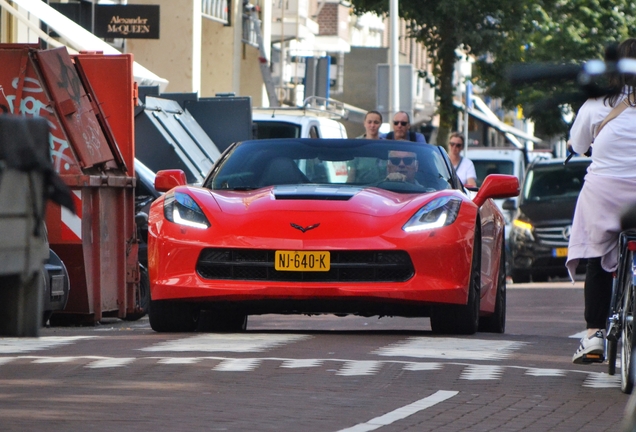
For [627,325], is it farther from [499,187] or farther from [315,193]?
[499,187]

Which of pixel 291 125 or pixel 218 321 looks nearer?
pixel 218 321

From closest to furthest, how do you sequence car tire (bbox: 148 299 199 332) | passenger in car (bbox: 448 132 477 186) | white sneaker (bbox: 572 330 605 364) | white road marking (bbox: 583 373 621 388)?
white road marking (bbox: 583 373 621 388) < white sneaker (bbox: 572 330 605 364) < car tire (bbox: 148 299 199 332) < passenger in car (bbox: 448 132 477 186)

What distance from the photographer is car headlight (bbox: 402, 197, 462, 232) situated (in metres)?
10.8

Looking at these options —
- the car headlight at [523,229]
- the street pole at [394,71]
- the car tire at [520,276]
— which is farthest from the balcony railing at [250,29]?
the car headlight at [523,229]

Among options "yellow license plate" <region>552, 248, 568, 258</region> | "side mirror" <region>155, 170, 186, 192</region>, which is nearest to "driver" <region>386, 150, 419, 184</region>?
"side mirror" <region>155, 170, 186, 192</region>

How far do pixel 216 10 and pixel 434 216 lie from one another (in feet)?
85.9

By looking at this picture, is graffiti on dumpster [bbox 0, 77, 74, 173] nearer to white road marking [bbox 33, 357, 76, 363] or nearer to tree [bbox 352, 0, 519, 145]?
white road marking [bbox 33, 357, 76, 363]

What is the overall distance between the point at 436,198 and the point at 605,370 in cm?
207

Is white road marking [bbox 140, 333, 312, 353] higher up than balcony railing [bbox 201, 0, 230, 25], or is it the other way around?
balcony railing [bbox 201, 0, 230, 25]

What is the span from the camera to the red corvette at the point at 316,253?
10641mm

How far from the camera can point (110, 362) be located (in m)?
9.12

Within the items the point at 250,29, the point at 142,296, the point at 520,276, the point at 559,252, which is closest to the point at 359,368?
the point at 142,296

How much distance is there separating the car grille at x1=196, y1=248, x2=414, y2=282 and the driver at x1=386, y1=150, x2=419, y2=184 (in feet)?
3.70

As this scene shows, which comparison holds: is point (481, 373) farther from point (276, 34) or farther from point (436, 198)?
point (276, 34)
